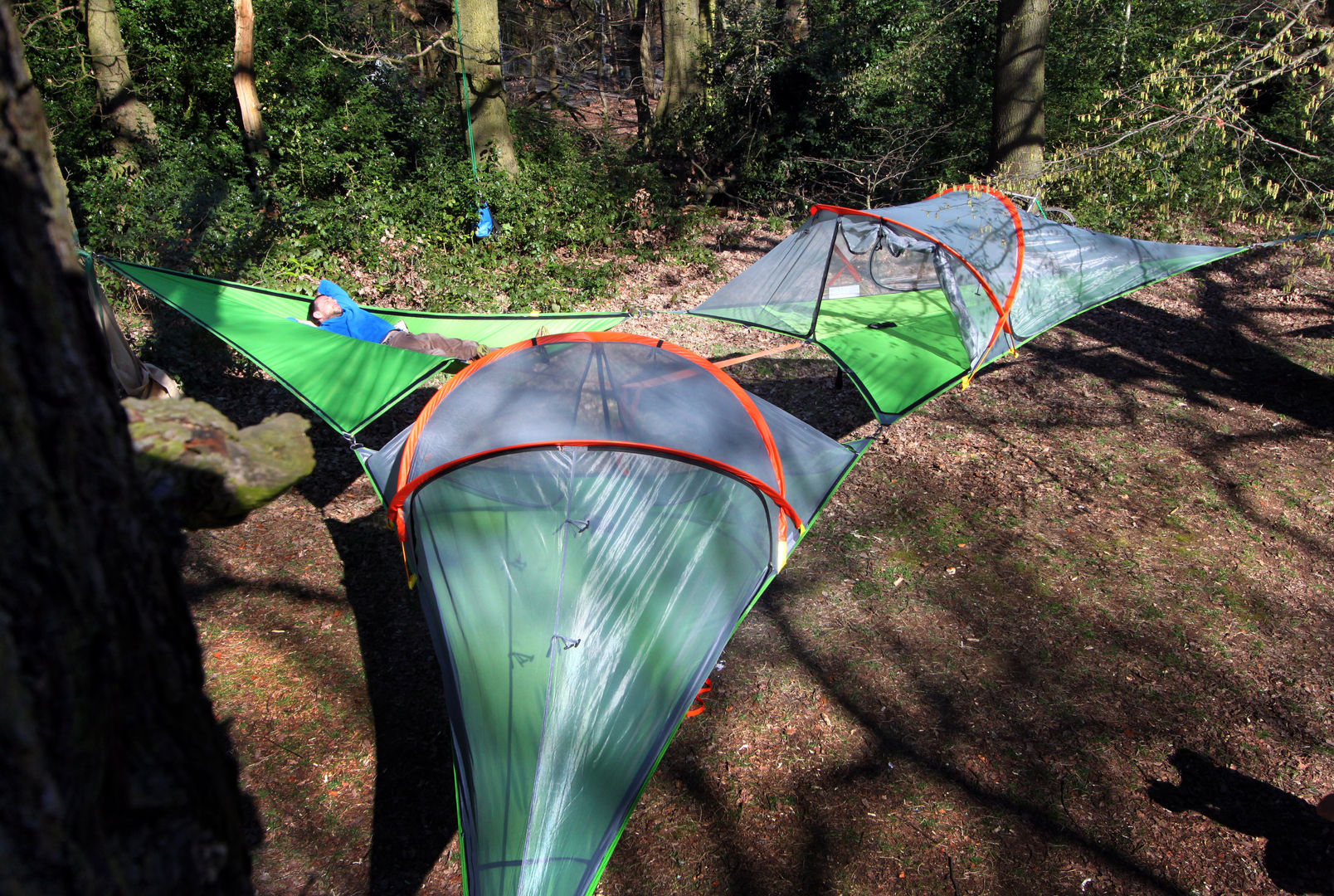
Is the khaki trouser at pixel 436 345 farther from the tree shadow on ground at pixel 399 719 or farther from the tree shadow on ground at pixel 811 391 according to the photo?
the tree shadow on ground at pixel 811 391

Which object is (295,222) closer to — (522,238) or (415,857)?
(522,238)

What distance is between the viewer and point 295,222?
28.0 feet

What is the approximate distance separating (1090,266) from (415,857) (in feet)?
19.5

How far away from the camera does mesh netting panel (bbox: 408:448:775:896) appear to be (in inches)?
99.0

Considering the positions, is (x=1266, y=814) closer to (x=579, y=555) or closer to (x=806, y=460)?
(x=806, y=460)

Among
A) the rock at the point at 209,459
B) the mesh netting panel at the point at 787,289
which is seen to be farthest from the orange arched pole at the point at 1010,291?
the rock at the point at 209,459

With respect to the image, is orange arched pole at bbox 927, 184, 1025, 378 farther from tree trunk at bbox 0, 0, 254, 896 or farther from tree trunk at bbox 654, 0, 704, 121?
tree trunk at bbox 654, 0, 704, 121

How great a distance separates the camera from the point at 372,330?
229 inches

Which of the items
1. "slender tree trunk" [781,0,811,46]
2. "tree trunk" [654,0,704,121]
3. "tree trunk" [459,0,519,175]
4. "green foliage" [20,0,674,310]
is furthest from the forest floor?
"slender tree trunk" [781,0,811,46]

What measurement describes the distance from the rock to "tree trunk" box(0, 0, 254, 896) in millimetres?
212

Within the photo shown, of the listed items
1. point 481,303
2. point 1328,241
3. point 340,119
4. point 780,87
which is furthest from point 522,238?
point 1328,241

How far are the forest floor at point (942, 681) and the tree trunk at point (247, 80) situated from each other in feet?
12.0

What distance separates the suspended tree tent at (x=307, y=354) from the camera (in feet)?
16.1

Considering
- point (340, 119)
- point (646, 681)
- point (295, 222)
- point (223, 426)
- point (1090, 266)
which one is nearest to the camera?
point (223, 426)
